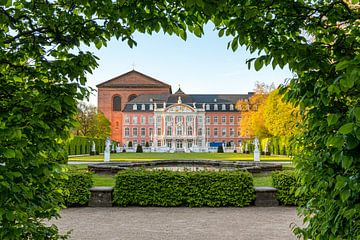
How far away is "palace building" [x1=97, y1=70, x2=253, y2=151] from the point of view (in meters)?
74.2

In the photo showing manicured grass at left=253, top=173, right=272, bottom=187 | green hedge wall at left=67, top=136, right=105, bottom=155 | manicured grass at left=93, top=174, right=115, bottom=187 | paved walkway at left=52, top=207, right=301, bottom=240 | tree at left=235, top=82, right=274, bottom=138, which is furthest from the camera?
tree at left=235, top=82, right=274, bottom=138

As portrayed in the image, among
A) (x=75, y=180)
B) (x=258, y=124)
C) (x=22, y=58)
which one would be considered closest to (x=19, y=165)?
(x=22, y=58)

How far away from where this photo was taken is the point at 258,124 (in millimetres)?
41125

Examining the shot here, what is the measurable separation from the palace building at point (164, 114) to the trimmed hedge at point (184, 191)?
62213 millimetres

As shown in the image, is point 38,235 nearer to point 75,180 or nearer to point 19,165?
point 19,165

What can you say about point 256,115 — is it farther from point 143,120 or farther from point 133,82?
point 133,82

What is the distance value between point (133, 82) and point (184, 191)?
7559 cm

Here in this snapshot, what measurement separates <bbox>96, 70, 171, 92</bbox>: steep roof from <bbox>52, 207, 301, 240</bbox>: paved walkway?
74.3 metres

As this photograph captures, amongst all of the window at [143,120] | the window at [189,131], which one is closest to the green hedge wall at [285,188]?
the window at [189,131]

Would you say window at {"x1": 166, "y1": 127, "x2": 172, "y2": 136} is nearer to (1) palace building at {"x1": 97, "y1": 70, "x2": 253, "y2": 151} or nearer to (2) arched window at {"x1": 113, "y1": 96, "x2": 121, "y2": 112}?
(1) palace building at {"x1": 97, "y1": 70, "x2": 253, "y2": 151}

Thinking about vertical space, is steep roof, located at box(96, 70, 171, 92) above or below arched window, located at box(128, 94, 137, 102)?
above

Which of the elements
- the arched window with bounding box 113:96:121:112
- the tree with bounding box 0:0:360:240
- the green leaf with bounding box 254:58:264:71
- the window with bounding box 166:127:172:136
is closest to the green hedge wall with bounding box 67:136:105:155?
the window with bounding box 166:127:172:136

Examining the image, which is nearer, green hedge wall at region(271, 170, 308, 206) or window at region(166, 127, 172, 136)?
green hedge wall at region(271, 170, 308, 206)

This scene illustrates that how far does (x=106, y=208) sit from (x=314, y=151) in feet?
20.7
